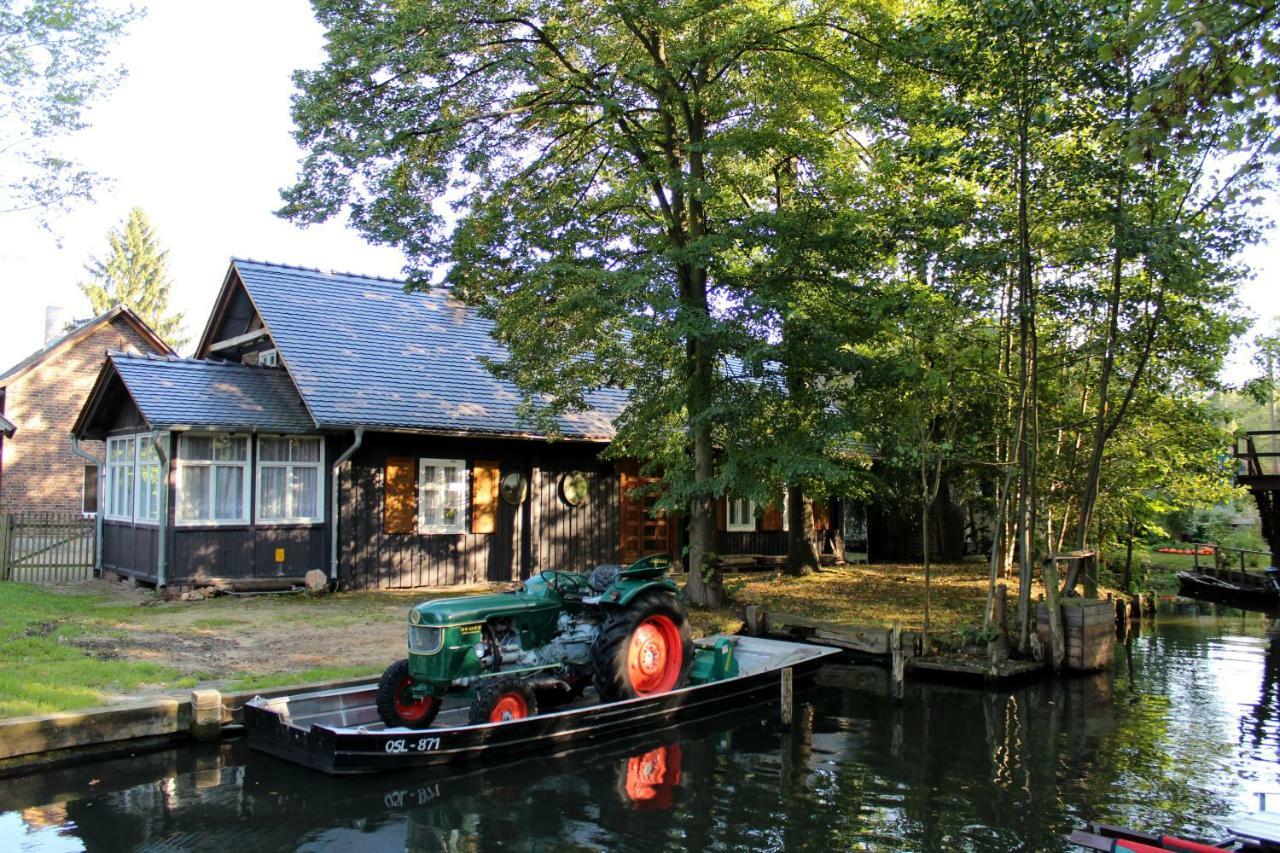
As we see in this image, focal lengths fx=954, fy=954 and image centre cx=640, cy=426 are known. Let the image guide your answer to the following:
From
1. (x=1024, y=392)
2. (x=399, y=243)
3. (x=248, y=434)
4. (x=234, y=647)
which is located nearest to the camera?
(x=234, y=647)

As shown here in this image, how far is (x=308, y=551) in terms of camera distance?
16.3 m

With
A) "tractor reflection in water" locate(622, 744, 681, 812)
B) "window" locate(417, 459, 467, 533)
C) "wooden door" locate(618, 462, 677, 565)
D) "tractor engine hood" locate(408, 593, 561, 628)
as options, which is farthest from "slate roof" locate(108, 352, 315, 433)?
"tractor reflection in water" locate(622, 744, 681, 812)

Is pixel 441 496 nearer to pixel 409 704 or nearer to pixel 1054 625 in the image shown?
pixel 409 704

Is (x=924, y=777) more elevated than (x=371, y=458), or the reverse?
(x=371, y=458)

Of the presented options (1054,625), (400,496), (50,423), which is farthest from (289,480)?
(50,423)

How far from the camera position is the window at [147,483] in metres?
15.8

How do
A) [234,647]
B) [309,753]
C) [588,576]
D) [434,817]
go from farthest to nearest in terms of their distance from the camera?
[234,647] → [588,576] → [309,753] → [434,817]

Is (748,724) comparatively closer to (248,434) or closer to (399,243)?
(399,243)

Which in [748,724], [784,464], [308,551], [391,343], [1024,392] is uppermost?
[391,343]

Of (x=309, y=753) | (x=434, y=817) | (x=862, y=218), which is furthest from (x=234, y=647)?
(x=862, y=218)

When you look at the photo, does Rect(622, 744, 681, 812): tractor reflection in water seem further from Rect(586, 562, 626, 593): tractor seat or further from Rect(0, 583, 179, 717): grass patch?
Rect(0, 583, 179, 717): grass patch

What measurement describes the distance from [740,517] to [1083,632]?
1037 centimetres

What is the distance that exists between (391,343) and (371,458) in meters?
3.09

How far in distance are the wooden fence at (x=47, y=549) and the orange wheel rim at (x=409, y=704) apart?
1268 centimetres
